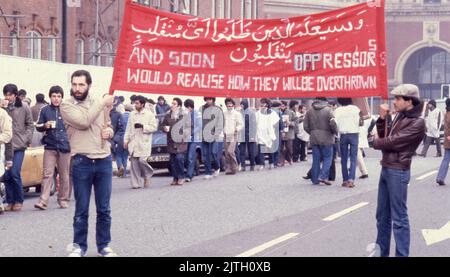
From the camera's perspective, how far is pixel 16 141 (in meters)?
15.9

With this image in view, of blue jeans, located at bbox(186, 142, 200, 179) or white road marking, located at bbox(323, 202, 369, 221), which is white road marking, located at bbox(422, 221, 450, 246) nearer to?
white road marking, located at bbox(323, 202, 369, 221)

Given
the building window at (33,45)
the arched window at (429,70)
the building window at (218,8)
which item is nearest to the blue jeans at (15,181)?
the building window at (33,45)

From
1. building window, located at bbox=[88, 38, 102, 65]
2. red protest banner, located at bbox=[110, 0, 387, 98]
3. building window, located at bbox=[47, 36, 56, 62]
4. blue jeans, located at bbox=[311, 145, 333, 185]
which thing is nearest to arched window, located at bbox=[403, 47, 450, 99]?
building window, located at bbox=[88, 38, 102, 65]

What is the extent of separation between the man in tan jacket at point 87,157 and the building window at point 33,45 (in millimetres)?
25784

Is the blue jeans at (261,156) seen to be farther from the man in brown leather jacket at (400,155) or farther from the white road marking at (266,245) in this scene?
the man in brown leather jacket at (400,155)

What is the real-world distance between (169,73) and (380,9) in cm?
231

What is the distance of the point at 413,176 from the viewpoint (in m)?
23.1

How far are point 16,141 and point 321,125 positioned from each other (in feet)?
21.8

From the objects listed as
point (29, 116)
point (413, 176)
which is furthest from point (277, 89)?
point (413, 176)

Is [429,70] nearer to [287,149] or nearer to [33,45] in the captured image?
[33,45]

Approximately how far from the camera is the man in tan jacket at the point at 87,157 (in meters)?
10.7

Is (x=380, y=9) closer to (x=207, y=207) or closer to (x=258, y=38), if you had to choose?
(x=258, y=38)

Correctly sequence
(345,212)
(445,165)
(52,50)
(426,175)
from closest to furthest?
(345,212)
(445,165)
(426,175)
(52,50)

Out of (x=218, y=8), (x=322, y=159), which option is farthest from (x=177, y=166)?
(x=218, y=8)
